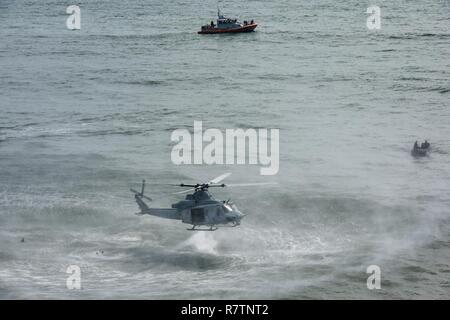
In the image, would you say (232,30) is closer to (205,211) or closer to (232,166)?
(232,166)

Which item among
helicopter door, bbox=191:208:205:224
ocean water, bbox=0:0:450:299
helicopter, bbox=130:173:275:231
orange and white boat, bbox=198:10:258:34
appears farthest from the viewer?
orange and white boat, bbox=198:10:258:34

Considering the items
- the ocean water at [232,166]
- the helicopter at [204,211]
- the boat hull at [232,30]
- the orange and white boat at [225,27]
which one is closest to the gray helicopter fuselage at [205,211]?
the helicopter at [204,211]

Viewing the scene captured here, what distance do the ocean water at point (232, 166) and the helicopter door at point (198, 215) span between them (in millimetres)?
2019

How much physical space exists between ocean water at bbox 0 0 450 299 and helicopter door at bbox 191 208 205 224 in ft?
6.62

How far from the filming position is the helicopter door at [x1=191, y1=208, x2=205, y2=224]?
4756cm

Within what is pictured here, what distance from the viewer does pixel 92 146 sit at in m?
68.9

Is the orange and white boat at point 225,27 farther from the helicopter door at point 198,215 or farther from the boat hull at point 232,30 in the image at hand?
the helicopter door at point 198,215

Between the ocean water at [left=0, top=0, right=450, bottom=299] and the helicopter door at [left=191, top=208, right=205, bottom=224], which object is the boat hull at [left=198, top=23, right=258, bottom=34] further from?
the helicopter door at [left=191, top=208, right=205, bottom=224]

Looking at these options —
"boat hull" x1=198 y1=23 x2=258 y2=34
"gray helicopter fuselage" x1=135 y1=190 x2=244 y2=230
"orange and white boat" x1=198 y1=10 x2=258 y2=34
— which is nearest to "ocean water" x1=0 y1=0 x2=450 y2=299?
"boat hull" x1=198 y1=23 x2=258 y2=34

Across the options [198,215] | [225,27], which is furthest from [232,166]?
[225,27]

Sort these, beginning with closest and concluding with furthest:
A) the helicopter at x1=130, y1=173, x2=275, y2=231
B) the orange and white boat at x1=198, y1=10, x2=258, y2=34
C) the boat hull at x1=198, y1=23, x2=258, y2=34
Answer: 1. the helicopter at x1=130, y1=173, x2=275, y2=231
2. the boat hull at x1=198, y1=23, x2=258, y2=34
3. the orange and white boat at x1=198, y1=10, x2=258, y2=34

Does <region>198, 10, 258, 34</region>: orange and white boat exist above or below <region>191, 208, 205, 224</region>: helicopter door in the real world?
above

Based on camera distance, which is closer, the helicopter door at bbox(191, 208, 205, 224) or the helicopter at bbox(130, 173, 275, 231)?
the helicopter at bbox(130, 173, 275, 231)
